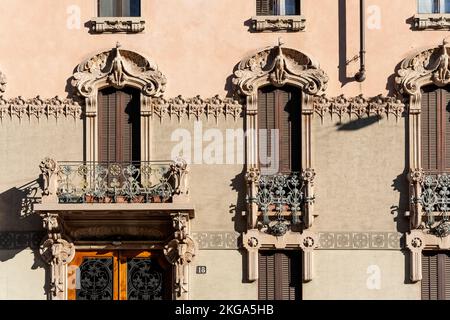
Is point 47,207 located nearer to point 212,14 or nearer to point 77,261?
point 77,261

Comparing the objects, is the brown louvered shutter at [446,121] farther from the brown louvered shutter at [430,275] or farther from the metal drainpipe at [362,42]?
the brown louvered shutter at [430,275]

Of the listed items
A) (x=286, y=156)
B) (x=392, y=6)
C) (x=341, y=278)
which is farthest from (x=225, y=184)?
(x=392, y=6)

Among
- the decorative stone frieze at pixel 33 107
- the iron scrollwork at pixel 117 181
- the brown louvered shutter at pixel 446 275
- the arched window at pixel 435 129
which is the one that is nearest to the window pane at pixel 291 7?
A: the arched window at pixel 435 129

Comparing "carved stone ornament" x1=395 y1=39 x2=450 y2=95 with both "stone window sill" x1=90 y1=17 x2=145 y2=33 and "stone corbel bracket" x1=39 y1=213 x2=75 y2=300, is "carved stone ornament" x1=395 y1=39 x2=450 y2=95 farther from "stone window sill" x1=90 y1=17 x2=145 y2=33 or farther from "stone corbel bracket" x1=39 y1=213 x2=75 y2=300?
"stone corbel bracket" x1=39 y1=213 x2=75 y2=300

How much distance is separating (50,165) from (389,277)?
841cm

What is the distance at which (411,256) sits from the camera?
31547mm

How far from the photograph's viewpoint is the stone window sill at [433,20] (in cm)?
3197

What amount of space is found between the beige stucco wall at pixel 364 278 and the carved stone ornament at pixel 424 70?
401 centimetres

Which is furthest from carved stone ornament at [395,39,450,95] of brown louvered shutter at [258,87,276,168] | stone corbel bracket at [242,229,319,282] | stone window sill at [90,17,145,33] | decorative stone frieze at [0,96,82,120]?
decorative stone frieze at [0,96,82,120]

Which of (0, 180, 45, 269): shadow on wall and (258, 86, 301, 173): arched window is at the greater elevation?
(258, 86, 301, 173): arched window

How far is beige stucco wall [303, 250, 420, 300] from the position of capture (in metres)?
31.6

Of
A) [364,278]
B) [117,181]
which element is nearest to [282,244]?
[364,278]

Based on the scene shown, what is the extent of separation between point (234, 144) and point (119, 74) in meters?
3.23

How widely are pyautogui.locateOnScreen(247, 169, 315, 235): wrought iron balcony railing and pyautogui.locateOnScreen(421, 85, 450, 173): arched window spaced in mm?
2839
